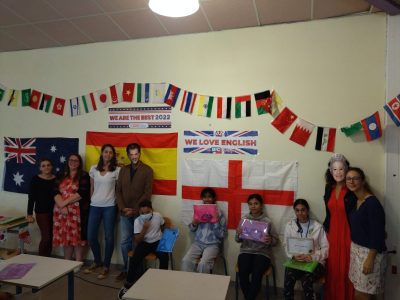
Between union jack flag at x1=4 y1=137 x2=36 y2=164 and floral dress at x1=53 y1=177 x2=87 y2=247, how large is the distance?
34.3 inches

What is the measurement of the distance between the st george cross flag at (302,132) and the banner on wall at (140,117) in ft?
4.47

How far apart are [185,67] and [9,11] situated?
1901 mm

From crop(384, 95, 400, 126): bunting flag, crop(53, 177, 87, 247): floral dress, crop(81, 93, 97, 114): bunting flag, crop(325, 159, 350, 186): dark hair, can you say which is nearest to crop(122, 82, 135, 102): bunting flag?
crop(81, 93, 97, 114): bunting flag

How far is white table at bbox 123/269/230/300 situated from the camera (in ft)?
5.67

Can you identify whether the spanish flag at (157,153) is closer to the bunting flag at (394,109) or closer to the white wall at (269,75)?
the white wall at (269,75)

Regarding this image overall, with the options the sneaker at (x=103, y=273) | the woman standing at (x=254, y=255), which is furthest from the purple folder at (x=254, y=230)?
the sneaker at (x=103, y=273)

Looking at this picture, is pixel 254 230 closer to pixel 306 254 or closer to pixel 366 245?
pixel 306 254

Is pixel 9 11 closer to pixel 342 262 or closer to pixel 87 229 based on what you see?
pixel 87 229

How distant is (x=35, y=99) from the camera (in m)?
3.95

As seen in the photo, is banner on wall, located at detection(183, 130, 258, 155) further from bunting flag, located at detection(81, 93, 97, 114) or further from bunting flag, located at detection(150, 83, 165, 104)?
bunting flag, located at detection(81, 93, 97, 114)

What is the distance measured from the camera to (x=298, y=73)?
2973 millimetres

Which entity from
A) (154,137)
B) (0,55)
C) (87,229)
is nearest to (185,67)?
(154,137)

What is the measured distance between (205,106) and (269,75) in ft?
2.41

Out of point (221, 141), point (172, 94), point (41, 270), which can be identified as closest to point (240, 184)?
point (221, 141)
